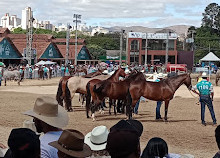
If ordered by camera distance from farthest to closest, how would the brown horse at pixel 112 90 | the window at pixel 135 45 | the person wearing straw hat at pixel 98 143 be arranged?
the window at pixel 135 45
the brown horse at pixel 112 90
the person wearing straw hat at pixel 98 143

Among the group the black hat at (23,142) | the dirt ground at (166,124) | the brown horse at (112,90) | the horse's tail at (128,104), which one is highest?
the black hat at (23,142)

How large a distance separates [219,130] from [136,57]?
3274 inches

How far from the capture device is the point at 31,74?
1753 inches

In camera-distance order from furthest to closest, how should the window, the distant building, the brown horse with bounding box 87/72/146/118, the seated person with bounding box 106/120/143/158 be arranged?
the window, the distant building, the brown horse with bounding box 87/72/146/118, the seated person with bounding box 106/120/143/158

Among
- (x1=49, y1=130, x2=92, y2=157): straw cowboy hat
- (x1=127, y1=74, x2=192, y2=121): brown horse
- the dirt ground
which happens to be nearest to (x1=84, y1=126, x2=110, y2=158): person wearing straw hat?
(x1=49, y1=130, x2=92, y2=157): straw cowboy hat

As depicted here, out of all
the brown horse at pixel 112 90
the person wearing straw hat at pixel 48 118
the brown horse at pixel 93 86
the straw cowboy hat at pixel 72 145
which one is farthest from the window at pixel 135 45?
the straw cowboy hat at pixel 72 145

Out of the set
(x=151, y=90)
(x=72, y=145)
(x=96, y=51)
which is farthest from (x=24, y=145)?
(x=96, y=51)

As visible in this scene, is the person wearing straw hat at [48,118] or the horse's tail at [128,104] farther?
the horse's tail at [128,104]

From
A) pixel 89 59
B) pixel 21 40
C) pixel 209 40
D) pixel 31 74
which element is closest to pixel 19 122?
pixel 31 74

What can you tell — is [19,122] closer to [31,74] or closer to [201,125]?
[201,125]

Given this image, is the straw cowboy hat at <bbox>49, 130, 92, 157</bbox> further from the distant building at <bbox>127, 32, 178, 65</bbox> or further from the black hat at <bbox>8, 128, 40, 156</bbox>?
the distant building at <bbox>127, 32, 178, 65</bbox>

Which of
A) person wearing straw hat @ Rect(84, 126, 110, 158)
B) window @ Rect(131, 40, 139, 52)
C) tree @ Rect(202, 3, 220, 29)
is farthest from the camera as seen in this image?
tree @ Rect(202, 3, 220, 29)

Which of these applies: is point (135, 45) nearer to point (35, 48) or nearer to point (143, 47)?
point (143, 47)

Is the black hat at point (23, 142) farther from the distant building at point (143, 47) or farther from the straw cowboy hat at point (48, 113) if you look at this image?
the distant building at point (143, 47)
